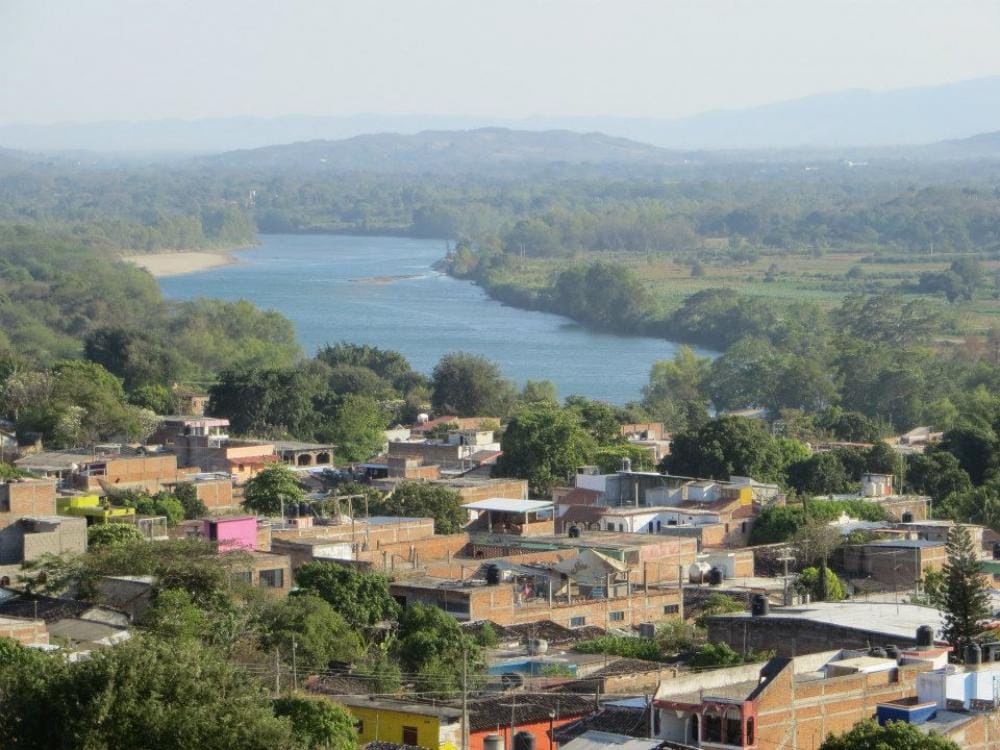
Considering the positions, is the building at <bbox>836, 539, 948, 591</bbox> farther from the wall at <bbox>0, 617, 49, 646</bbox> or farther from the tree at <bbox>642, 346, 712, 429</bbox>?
the tree at <bbox>642, 346, 712, 429</bbox>

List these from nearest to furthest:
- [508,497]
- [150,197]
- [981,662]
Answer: [981,662]
[508,497]
[150,197]

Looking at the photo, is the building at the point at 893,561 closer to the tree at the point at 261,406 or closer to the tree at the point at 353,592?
the tree at the point at 353,592

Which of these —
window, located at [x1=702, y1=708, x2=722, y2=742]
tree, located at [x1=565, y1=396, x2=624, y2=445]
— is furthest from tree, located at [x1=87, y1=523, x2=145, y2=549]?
tree, located at [x1=565, y1=396, x2=624, y2=445]

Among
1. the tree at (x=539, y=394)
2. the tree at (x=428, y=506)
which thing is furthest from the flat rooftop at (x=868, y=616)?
the tree at (x=539, y=394)

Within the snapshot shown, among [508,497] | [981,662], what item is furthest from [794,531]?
[981,662]

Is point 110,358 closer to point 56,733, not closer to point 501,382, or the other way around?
point 501,382

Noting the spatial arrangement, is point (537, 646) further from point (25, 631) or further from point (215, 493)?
point (215, 493)
